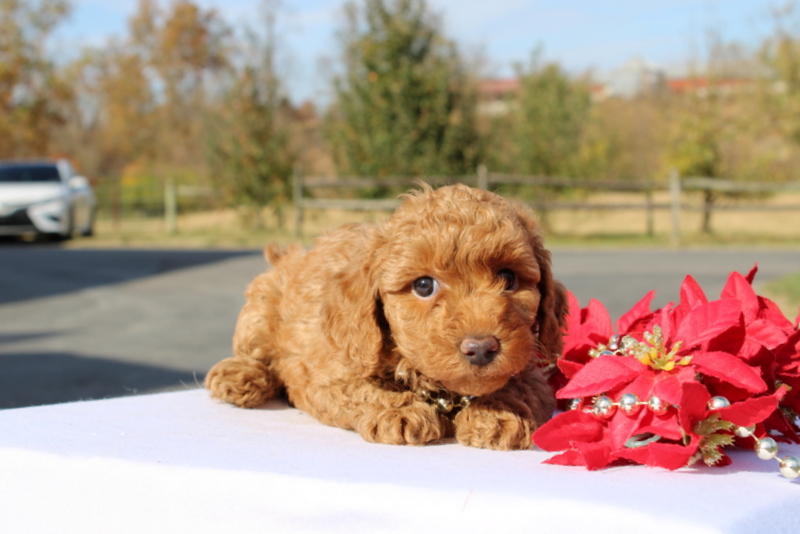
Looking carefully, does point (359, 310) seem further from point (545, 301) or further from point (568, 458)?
point (568, 458)

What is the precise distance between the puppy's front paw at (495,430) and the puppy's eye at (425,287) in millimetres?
449

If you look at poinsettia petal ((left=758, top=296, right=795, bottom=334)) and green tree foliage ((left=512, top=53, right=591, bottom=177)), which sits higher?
green tree foliage ((left=512, top=53, right=591, bottom=177))

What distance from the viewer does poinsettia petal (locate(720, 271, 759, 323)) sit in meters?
2.45

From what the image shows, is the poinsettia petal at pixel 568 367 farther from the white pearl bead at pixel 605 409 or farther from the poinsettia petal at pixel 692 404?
the poinsettia petal at pixel 692 404

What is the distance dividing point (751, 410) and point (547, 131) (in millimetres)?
25410

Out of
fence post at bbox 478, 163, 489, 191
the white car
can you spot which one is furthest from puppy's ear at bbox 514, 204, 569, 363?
the white car

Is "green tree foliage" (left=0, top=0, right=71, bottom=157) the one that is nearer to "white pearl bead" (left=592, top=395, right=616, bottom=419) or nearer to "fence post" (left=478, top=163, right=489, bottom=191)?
"fence post" (left=478, top=163, right=489, bottom=191)

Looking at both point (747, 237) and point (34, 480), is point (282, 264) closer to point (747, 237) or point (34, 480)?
point (34, 480)

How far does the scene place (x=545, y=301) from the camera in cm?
252

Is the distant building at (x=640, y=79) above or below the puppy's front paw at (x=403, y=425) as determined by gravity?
above

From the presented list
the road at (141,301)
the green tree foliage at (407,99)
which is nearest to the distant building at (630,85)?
the green tree foliage at (407,99)

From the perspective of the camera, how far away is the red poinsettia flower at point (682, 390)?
2053 mm

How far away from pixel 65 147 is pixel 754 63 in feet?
121

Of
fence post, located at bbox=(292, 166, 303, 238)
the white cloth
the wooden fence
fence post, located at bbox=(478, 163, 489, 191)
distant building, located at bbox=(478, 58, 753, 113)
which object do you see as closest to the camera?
the white cloth
